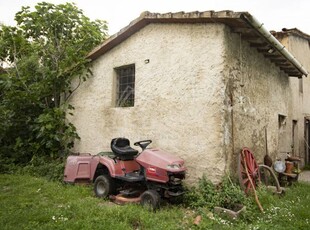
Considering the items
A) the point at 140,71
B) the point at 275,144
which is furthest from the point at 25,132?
the point at 275,144

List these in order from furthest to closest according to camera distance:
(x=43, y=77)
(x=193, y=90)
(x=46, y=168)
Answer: (x=43, y=77)
(x=46, y=168)
(x=193, y=90)

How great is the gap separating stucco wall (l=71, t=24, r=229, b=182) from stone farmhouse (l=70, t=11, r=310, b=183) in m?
0.02

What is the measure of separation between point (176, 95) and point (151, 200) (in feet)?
8.04

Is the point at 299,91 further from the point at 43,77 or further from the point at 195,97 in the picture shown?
the point at 43,77

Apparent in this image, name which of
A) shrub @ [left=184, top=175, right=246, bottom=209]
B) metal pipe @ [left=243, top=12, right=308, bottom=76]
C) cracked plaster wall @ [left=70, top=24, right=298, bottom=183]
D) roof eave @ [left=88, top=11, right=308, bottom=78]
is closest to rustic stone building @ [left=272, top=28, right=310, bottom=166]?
roof eave @ [left=88, top=11, right=308, bottom=78]

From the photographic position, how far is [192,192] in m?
5.21

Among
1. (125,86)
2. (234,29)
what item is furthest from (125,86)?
(234,29)

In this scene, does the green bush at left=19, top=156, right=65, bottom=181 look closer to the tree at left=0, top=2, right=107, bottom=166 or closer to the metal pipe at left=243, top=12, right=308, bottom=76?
the tree at left=0, top=2, right=107, bottom=166

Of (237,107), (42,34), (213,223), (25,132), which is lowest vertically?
(213,223)

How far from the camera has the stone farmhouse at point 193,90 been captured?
17.7 ft

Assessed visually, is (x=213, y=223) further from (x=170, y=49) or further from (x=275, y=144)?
(x=275, y=144)

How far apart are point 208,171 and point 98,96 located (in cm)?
442

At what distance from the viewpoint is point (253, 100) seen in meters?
6.61

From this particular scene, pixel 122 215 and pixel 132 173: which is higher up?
pixel 132 173
